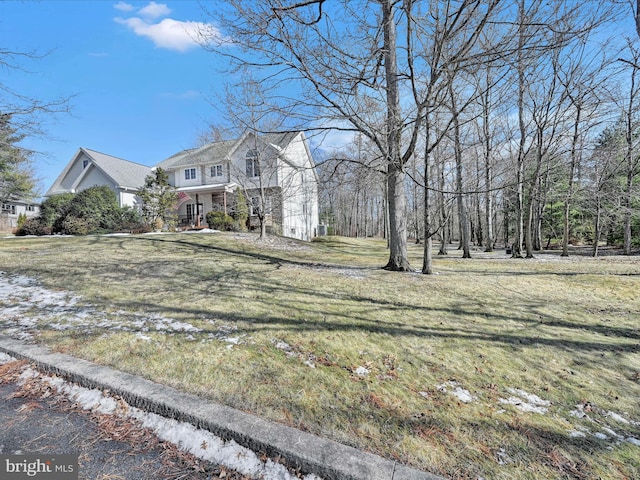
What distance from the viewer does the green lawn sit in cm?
190

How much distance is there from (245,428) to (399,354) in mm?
1865

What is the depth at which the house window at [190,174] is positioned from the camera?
21344mm

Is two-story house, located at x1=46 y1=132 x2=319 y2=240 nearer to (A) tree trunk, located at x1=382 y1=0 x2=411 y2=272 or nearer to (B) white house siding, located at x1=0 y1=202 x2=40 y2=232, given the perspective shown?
(B) white house siding, located at x1=0 y1=202 x2=40 y2=232

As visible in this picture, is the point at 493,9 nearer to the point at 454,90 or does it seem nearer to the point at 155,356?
the point at 454,90

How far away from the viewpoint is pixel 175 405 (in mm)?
1967

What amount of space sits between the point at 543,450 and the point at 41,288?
7.02 metres

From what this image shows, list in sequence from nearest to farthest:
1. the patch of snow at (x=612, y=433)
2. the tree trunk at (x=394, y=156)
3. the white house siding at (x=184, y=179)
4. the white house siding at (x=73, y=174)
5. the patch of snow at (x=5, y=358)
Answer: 1. the patch of snow at (x=612, y=433)
2. the patch of snow at (x=5, y=358)
3. the tree trunk at (x=394, y=156)
4. the white house siding at (x=184, y=179)
5. the white house siding at (x=73, y=174)

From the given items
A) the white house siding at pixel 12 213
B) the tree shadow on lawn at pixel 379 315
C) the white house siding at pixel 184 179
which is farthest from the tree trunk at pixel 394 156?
the white house siding at pixel 12 213

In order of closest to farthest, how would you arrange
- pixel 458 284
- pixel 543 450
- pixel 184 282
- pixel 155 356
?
pixel 543 450, pixel 155 356, pixel 184 282, pixel 458 284

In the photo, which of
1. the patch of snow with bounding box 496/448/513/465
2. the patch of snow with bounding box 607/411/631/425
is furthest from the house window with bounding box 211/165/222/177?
the patch of snow with bounding box 607/411/631/425

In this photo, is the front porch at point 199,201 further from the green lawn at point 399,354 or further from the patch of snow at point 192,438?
the patch of snow at point 192,438

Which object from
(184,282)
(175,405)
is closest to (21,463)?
(175,405)

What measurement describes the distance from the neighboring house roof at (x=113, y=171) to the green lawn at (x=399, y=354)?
1623 cm

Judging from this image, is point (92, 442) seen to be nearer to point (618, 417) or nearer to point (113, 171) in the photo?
point (618, 417)
